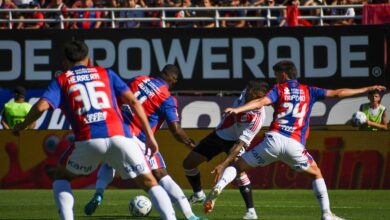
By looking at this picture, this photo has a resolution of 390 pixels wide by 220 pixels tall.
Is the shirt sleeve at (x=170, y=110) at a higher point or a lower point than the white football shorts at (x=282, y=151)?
higher

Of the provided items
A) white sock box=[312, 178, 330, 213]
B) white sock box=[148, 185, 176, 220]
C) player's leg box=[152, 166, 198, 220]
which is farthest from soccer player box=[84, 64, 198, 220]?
white sock box=[148, 185, 176, 220]

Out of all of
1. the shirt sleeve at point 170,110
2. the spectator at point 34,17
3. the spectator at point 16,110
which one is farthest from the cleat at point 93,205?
the spectator at point 34,17

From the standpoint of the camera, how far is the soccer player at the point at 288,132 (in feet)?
43.7

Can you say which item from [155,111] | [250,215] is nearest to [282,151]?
[250,215]

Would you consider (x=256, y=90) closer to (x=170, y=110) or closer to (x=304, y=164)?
(x=170, y=110)

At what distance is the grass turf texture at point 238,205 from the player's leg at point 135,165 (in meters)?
4.11

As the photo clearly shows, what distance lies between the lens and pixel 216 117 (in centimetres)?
2489

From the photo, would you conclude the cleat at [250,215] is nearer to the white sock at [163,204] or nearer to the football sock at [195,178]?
the football sock at [195,178]

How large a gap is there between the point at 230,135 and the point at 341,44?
1021 cm

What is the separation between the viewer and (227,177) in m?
13.4

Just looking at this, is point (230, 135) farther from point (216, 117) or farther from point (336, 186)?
point (216, 117)

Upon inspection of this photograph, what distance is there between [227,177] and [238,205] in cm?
323

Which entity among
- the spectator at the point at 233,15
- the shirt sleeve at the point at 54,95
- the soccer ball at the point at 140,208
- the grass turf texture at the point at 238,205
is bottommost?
the grass turf texture at the point at 238,205

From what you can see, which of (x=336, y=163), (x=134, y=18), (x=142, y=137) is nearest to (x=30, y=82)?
(x=134, y=18)
